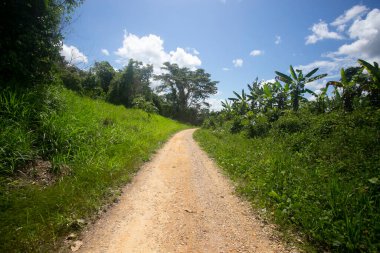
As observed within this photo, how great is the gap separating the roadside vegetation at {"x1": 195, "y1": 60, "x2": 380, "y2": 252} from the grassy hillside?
3.96 metres

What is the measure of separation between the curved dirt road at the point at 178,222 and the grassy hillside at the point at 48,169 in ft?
1.79

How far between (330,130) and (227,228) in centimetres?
811

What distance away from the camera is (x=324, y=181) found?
6.39 m

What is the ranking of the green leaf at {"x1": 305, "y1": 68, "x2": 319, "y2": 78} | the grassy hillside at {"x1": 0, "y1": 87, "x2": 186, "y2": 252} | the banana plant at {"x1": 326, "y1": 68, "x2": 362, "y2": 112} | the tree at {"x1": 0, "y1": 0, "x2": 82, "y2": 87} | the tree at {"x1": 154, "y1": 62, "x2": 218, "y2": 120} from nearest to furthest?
the grassy hillside at {"x1": 0, "y1": 87, "x2": 186, "y2": 252} → the tree at {"x1": 0, "y1": 0, "x2": 82, "y2": 87} → the banana plant at {"x1": 326, "y1": 68, "x2": 362, "y2": 112} → the green leaf at {"x1": 305, "y1": 68, "x2": 319, "y2": 78} → the tree at {"x1": 154, "y1": 62, "x2": 218, "y2": 120}

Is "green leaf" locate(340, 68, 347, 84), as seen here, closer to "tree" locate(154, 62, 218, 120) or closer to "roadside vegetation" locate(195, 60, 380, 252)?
"roadside vegetation" locate(195, 60, 380, 252)

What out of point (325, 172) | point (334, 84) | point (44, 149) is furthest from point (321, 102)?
point (44, 149)

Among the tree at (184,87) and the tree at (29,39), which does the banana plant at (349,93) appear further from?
the tree at (184,87)

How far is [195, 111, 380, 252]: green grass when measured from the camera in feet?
13.8

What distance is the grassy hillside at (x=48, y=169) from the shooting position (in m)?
4.00

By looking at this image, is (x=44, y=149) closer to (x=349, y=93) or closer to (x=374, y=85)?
(x=349, y=93)

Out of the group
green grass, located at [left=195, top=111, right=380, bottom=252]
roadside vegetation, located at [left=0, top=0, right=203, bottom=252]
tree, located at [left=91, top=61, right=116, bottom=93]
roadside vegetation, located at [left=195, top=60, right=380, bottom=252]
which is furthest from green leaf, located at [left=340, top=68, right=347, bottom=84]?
tree, located at [left=91, top=61, right=116, bottom=93]

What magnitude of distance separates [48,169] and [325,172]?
762cm

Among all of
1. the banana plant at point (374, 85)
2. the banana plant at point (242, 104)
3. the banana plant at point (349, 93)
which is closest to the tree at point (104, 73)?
the banana plant at point (242, 104)

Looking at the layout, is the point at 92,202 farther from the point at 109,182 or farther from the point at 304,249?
the point at 304,249
